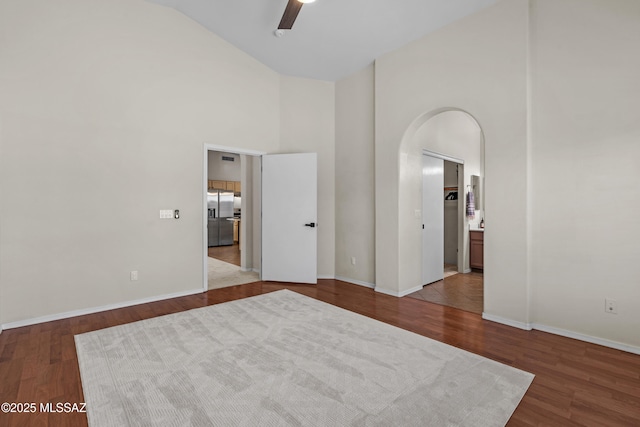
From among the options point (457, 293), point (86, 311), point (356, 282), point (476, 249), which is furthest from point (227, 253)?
point (476, 249)

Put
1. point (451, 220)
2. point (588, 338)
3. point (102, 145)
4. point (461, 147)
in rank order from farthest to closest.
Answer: point (451, 220), point (461, 147), point (102, 145), point (588, 338)

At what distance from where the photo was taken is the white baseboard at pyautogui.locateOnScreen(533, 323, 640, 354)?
8.35ft

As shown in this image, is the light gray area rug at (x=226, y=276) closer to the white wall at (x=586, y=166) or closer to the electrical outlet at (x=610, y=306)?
the white wall at (x=586, y=166)

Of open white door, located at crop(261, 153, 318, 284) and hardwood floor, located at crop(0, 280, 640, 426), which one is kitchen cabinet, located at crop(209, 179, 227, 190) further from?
hardwood floor, located at crop(0, 280, 640, 426)

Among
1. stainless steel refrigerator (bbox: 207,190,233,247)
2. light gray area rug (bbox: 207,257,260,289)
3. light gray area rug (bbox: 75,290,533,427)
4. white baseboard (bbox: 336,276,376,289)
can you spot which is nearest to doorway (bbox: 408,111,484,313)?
white baseboard (bbox: 336,276,376,289)

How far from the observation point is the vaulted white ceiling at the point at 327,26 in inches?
134

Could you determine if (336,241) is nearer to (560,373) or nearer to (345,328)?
(345,328)

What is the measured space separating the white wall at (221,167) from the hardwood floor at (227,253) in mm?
2290

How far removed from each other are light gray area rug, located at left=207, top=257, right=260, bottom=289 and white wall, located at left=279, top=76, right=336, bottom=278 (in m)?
1.26

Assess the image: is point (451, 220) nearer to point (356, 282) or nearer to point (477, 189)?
point (477, 189)

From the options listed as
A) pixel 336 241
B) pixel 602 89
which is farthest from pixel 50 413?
pixel 602 89

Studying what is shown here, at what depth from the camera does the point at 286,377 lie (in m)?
2.13

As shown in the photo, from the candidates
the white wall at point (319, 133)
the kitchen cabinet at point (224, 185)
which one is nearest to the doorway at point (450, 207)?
the white wall at point (319, 133)

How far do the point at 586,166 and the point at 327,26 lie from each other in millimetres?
3207
